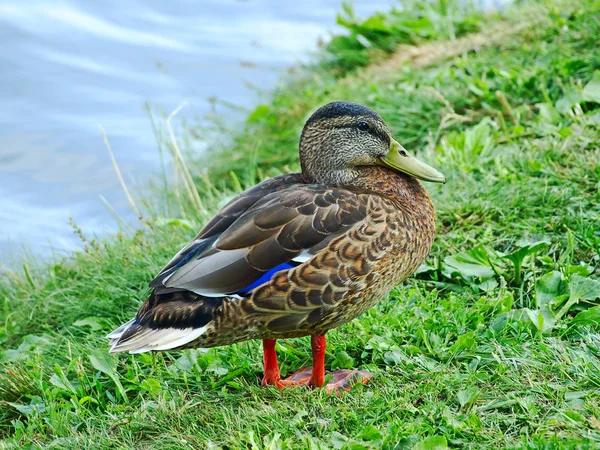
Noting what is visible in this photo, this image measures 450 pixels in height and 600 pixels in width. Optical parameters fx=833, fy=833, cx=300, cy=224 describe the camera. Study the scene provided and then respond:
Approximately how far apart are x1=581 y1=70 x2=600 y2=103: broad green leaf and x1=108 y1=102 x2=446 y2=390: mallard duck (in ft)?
7.05

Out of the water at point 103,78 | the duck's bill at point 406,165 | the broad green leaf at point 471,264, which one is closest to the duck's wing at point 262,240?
the duck's bill at point 406,165

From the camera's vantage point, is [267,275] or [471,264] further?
[471,264]

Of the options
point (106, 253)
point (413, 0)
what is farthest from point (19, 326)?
point (413, 0)

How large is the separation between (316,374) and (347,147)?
1.00 m

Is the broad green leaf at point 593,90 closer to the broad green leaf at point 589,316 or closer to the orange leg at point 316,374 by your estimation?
the broad green leaf at point 589,316

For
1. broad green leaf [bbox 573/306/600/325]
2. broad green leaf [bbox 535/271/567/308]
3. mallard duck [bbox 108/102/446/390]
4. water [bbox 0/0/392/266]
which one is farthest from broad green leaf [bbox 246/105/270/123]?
broad green leaf [bbox 573/306/600/325]

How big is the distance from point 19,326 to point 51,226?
202cm

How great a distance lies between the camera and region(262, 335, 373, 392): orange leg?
3.34 metres

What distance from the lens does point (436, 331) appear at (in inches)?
141

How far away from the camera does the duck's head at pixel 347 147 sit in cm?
367

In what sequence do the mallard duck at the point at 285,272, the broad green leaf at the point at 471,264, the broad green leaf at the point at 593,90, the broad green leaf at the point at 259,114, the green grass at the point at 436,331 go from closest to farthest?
the green grass at the point at 436,331 < the mallard duck at the point at 285,272 < the broad green leaf at the point at 471,264 < the broad green leaf at the point at 593,90 < the broad green leaf at the point at 259,114

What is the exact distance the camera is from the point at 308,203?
3365 millimetres

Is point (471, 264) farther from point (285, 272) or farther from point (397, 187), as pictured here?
point (285, 272)

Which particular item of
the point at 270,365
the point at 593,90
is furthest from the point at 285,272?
the point at 593,90
